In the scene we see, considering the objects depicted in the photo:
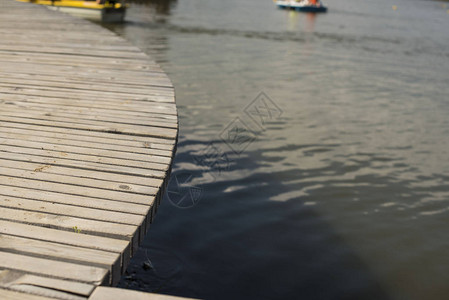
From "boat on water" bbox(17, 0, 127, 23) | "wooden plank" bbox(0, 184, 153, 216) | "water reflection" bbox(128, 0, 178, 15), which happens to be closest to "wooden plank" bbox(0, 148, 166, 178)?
"wooden plank" bbox(0, 184, 153, 216)

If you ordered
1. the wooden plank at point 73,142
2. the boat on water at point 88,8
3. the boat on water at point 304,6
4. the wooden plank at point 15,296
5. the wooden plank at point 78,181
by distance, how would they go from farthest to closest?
the boat on water at point 304,6, the boat on water at point 88,8, the wooden plank at point 73,142, the wooden plank at point 78,181, the wooden plank at point 15,296

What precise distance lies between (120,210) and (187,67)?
10912 millimetres

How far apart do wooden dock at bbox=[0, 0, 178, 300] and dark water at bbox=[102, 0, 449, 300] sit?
3.90 feet

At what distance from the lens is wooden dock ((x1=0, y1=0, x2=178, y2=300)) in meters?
2.04

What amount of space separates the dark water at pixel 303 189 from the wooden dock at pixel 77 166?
1.19 m

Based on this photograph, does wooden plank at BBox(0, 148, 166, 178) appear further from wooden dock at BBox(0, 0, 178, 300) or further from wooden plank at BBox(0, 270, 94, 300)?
wooden plank at BBox(0, 270, 94, 300)

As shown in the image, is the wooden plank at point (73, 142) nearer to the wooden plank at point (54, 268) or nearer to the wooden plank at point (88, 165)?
the wooden plank at point (88, 165)

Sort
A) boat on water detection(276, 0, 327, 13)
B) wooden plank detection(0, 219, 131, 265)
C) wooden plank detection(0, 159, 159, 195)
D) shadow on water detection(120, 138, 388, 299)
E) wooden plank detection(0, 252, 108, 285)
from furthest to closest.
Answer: boat on water detection(276, 0, 327, 13) → shadow on water detection(120, 138, 388, 299) → wooden plank detection(0, 159, 159, 195) → wooden plank detection(0, 219, 131, 265) → wooden plank detection(0, 252, 108, 285)

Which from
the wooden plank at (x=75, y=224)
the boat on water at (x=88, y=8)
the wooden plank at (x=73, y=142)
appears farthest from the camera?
the boat on water at (x=88, y=8)

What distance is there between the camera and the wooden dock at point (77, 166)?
6.70 feet

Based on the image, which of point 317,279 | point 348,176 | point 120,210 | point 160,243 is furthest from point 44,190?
point 348,176

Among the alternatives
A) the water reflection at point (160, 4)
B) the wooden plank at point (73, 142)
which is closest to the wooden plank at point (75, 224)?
the wooden plank at point (73, 142)

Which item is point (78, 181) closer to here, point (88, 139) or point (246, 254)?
point (88, 139)

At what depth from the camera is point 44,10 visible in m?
10.7
